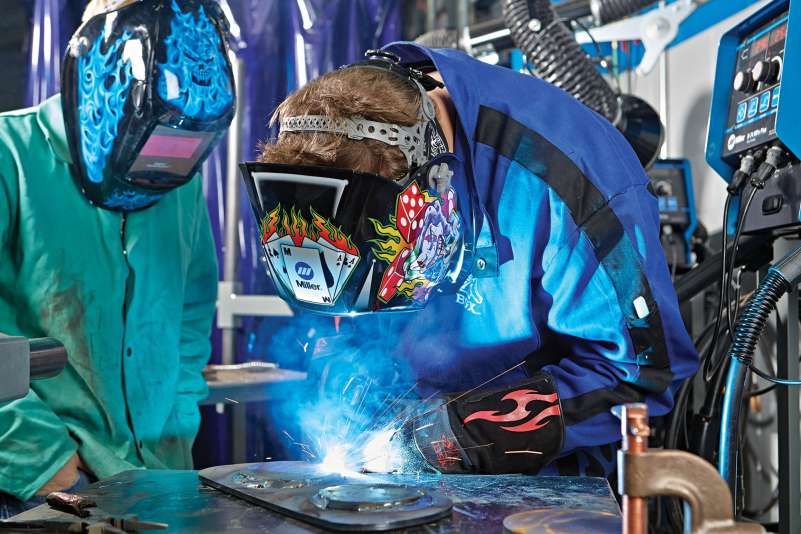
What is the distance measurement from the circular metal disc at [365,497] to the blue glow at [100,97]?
3.37ft

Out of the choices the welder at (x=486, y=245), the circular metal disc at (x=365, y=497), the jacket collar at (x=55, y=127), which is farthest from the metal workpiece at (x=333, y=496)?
the jacket collar at (x=55, y=127)

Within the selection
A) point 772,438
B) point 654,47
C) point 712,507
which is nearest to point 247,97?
point 654,47

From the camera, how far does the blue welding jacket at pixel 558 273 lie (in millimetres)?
1314

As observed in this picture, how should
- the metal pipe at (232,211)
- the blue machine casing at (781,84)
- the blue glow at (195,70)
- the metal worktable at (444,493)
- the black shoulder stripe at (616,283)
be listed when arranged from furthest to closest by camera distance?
the metal pipe at (232,211) → the blue glow at (195,70) → the blue machine casing at (781,84) → the black shoulder stripe at (616,283) → the metal worktable at (444,493)

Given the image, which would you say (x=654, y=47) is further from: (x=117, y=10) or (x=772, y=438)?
(x=117, y=10)

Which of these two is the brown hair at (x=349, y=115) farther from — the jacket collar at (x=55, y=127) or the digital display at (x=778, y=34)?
the digital display at (x=778, y=34)

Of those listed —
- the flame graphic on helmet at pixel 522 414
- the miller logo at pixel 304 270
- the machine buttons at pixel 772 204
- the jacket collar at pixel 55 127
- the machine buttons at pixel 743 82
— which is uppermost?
the machine buttons at pixel 743 82

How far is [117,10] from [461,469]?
3.90 ft

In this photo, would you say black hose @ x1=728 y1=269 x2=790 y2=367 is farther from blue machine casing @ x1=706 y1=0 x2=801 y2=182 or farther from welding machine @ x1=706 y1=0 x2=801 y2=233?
blue machine casing @ x1=706 y1=0 x2=801 y2=182

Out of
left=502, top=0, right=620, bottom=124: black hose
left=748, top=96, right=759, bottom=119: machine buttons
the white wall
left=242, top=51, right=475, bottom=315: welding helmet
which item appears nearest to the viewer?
left=242, top=51, right=475, bottom=315: welding helmet

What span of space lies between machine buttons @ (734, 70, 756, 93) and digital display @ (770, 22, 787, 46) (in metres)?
0.08

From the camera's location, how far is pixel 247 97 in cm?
419

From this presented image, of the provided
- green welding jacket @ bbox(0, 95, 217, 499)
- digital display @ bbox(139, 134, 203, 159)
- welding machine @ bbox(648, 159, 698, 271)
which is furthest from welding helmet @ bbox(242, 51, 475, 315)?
welding machine @ bbox(648, 159, 698, 271)

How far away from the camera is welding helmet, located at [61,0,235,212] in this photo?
171cm
